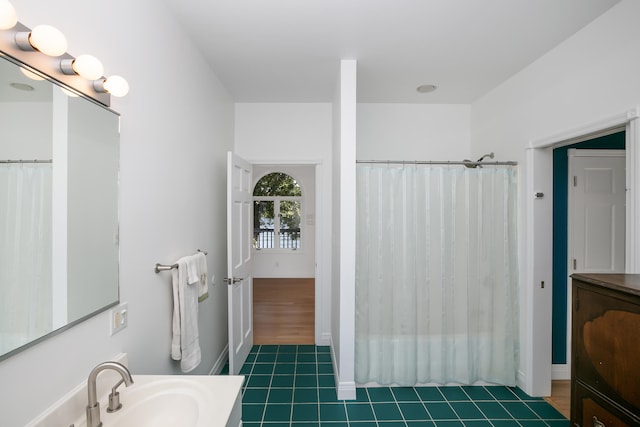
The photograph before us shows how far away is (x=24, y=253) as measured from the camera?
855 millimetres

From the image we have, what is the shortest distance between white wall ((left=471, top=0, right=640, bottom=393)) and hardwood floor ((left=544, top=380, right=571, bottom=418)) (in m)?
0.19

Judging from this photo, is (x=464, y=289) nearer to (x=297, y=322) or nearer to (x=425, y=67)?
(x=425, y=67)

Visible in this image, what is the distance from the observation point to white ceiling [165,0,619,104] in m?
1.75

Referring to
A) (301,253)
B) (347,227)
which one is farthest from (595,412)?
(301,253)

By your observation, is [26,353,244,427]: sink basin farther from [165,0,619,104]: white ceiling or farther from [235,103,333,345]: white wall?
[235,103,333,345]: white wall

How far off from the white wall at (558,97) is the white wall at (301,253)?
4171mm

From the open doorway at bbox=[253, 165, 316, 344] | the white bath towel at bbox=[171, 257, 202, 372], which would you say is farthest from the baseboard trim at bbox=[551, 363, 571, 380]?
the open doorway at bbox=[253, 165, 316, 344]

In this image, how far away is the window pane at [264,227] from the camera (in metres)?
6.88

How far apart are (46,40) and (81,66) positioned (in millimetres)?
189

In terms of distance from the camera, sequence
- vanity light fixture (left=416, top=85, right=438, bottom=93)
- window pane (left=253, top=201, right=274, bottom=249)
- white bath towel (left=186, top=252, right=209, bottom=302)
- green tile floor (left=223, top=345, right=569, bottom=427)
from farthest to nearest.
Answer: window pane (left=253, top=201, right=274, bottom=249) → vanity light fixture (left=416, top=85, right=438, bottom=93) → green tile floor (left=223, top=345, right=569, bottom=427) → white bath towel (left=186, top=252, right=209, bottom=302)

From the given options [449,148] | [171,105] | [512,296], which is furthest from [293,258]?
[171,105]

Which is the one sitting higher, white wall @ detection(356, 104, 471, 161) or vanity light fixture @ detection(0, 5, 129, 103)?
white wall @ detection(356, 104, 471, 161)

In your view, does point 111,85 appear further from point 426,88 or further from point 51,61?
point 426,88

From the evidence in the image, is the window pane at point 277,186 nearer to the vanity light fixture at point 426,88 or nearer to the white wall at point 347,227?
the vanity light fixture at point 426,88
